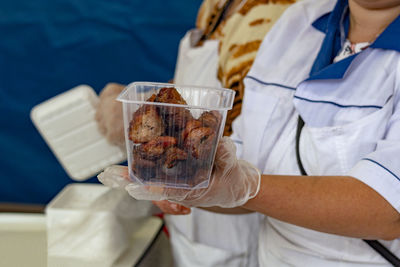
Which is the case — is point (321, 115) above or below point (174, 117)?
below

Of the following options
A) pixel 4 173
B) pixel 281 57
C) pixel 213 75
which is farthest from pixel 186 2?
pixel 4 173

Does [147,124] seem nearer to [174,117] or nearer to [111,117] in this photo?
[174,117]

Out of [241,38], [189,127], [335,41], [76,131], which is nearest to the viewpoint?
[189,127]

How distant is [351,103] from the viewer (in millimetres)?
900

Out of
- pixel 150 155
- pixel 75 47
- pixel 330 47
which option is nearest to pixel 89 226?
pixel 150 155

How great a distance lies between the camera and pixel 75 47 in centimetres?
211

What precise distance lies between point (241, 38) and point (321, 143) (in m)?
0.42

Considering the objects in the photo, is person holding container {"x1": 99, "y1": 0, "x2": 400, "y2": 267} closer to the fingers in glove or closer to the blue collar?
the blue collar

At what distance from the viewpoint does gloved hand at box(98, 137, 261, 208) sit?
66 centimetres

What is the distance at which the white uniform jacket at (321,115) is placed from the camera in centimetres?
85

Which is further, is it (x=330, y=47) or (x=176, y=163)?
(x=330, y=47)

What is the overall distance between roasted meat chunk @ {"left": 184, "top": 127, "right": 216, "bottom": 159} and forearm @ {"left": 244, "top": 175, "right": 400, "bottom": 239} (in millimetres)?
209

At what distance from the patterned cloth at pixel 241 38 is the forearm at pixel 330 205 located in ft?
1.48

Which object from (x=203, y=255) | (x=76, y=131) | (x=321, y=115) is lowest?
(x=203, y=255)
